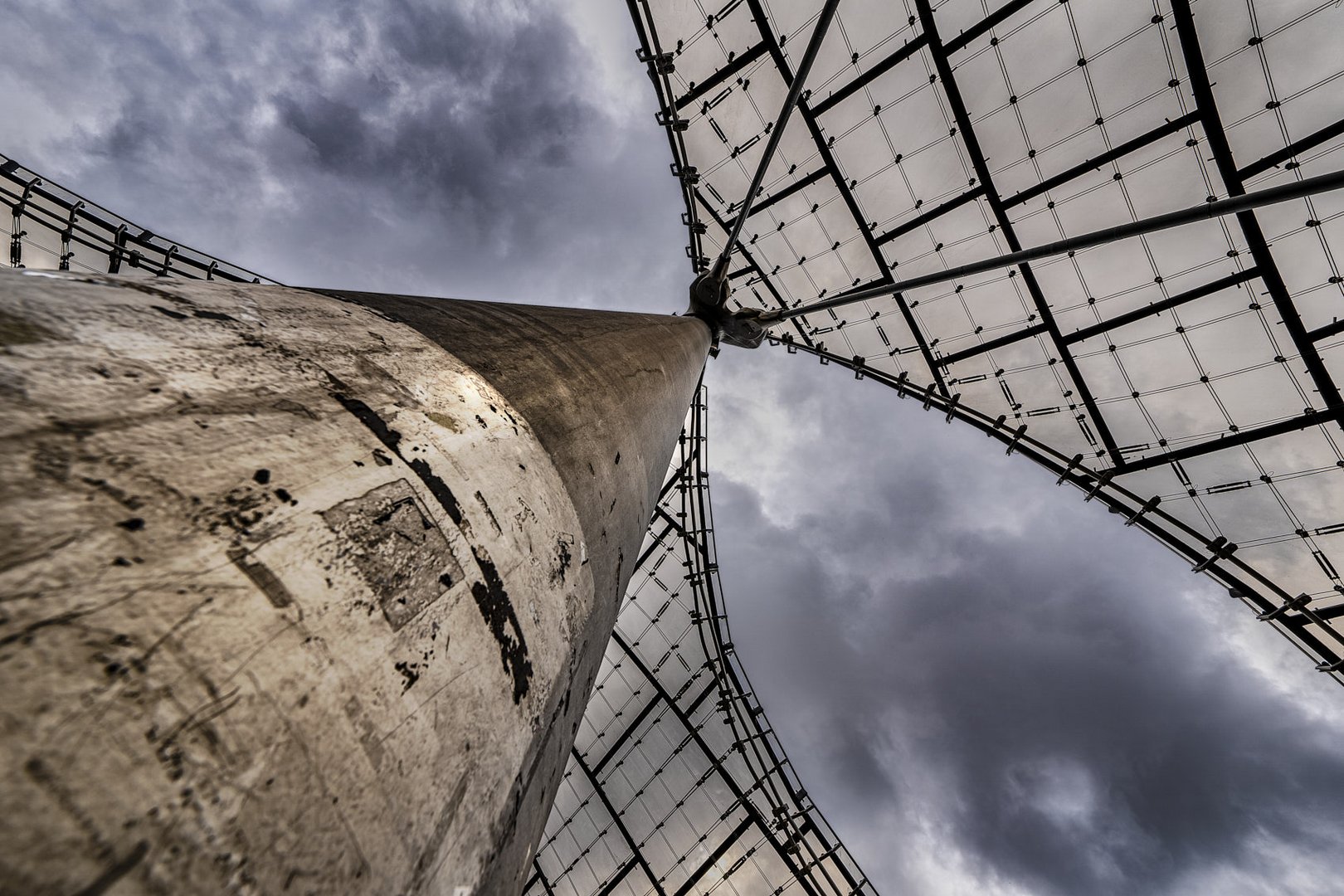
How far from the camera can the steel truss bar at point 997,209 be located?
432 inches

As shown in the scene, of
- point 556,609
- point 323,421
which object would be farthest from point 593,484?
point 323,421

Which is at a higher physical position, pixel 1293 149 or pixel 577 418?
pixel 1293 149

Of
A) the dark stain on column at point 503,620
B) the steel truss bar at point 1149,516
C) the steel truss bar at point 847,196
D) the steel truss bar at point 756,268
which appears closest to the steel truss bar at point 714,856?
the steel truss bar at point 1149,516

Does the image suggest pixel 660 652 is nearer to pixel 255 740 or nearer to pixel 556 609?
pixel 556 609

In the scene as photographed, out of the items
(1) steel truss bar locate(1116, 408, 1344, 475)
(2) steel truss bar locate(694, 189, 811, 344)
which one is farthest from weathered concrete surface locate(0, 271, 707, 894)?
(1) steel truss bar locate(1116, 408, 1344, 475)

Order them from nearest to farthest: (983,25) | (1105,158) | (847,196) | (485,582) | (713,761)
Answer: (485,582) → (983,25) → (1105,158) → (713,761) → (847,196)

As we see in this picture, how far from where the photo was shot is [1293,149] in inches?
379

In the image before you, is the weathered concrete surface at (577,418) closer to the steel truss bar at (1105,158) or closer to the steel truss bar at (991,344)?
the steel truss bar at (1105,158)

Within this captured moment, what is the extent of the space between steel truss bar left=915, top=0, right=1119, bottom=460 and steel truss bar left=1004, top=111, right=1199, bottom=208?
46cm

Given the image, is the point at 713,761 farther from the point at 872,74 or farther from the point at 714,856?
the point at 872,74

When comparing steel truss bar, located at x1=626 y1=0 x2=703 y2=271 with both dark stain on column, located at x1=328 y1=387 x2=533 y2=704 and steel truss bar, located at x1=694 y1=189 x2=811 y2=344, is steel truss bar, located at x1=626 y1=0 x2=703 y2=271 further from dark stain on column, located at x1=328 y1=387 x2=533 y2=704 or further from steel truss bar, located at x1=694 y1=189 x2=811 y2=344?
dark stain on column, located at x1=328 y1=387 x2=533 y2=704

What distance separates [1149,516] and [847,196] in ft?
34.4

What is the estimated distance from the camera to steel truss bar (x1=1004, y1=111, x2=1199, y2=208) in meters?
10.4

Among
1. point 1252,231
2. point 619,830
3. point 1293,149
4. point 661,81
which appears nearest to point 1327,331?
point 1252,231
